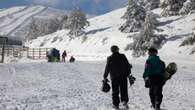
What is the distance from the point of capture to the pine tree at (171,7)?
72.6 m

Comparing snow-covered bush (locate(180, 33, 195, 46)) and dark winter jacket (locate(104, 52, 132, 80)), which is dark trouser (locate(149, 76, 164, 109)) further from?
snow-covered bush (locate(180, 33, 195, 46))

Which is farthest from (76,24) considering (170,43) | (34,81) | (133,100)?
(133,100)

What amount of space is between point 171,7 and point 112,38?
11320 millimetres

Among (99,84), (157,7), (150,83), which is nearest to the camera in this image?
(150,83)

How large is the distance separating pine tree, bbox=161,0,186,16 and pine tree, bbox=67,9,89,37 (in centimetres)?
2047

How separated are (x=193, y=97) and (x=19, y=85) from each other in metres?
7.65

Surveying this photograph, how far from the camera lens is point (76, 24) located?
93062 millimetres

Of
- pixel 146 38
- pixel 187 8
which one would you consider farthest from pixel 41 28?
pixel 146 38

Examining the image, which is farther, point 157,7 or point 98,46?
point 157,7

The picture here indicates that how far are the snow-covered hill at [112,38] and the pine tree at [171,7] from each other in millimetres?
1189

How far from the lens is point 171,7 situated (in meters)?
75.7

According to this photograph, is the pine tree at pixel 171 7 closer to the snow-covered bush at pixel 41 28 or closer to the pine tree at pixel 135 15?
the pine tree at pixel 135 15

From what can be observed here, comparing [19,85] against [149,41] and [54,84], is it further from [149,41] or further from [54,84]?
[149,41]

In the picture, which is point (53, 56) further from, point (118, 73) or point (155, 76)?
point (155, 76)
